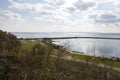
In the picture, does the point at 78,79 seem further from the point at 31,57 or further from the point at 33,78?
the point at 31,57

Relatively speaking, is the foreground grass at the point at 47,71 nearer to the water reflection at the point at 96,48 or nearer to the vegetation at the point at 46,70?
the vegetation at the point at 46,70

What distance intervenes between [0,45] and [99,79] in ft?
57.8

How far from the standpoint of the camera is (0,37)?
29.2 metres

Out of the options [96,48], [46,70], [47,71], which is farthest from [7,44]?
[96,48]

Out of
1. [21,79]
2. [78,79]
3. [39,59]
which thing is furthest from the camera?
[39,59]

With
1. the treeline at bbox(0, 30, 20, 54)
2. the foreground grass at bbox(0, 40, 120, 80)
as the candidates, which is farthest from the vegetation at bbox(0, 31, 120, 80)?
the treeline at bbox(0, 30, 20, 54)

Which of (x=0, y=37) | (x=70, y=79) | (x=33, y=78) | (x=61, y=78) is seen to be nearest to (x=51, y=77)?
(x=61, y=78)

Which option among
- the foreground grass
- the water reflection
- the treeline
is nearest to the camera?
the foreground grass

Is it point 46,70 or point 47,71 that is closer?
point 47,71

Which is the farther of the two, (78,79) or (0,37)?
(0,37)

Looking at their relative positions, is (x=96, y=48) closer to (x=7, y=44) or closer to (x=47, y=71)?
(x=7, y=44)

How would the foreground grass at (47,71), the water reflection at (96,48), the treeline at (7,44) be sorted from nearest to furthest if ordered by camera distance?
the foreground grass at (47,71)
the treeline at (7,44)
the water reflection at (96,48)

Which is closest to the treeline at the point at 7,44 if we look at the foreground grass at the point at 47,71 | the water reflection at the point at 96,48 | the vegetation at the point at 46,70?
the water reflection at the point at 96,48

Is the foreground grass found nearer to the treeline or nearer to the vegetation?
the vegetation
